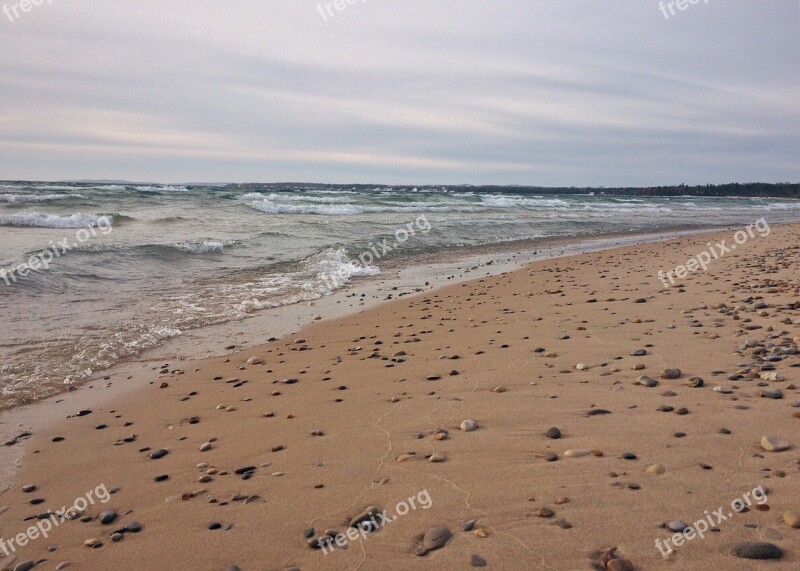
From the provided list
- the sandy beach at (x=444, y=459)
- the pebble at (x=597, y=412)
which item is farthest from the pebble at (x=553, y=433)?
the pebble at (x=597, y=412)

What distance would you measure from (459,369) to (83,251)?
1271 centimetres

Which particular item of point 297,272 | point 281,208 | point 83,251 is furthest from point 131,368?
point 281,208

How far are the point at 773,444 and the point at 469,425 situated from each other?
1.87m

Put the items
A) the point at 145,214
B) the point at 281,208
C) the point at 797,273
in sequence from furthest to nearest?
the point at 281,208, the point at 145,214, the point at 797,273

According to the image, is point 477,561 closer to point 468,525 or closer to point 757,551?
point 468,525

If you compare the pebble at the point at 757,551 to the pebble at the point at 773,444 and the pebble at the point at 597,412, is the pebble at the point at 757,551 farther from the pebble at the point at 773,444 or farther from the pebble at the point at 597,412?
the pebble at the point at 597,412

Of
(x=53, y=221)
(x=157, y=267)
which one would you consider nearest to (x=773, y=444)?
(x=157, y=267)

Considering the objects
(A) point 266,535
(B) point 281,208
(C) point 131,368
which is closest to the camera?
(A) point 266,535

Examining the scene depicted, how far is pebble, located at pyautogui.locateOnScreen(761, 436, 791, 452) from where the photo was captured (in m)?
3.31

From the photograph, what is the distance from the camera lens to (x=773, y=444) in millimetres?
3342

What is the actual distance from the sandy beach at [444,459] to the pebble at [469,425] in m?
0.02

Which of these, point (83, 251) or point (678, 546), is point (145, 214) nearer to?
point (83, 251)

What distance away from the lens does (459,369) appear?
572 cm

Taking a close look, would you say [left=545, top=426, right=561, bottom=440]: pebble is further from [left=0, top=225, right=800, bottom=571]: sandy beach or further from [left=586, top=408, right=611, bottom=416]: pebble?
[left=586, top=408, right=611, bottom=416]: pebble
